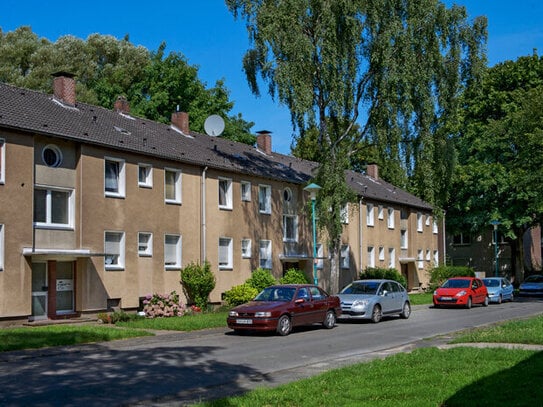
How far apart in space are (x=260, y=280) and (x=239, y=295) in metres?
2.05

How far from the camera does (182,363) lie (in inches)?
581

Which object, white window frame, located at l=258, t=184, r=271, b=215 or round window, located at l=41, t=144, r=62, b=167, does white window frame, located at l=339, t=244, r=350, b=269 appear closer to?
white window frame, located at l=258, t=184, r=271, b=215

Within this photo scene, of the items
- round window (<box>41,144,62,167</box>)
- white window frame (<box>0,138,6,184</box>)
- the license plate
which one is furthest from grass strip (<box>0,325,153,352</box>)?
round window (<box>41,144,62,167</box>)

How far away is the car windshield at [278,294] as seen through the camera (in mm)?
21984

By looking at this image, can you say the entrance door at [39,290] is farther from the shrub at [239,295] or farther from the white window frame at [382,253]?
the white window frame at [382,253]

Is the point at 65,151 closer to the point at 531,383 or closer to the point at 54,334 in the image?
the point at 54,334

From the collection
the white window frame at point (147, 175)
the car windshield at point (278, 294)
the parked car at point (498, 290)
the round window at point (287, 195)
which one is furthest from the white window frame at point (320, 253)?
the car windshield at point (278, 294)

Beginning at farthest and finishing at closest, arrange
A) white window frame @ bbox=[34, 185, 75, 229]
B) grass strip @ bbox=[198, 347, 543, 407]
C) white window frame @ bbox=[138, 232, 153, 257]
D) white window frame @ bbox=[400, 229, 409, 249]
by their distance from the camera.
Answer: white window frame @ bbox=[400, 229, 409, 249]
white window frame @ bbox=[138, 232, 153, 257]
white window frame @ bbox=[34, 185, 75, 229]
grass strip @ bbox=[198, 347, 543, 407]

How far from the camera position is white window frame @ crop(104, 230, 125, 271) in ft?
88.7

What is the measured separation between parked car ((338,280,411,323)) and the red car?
6.32 meters

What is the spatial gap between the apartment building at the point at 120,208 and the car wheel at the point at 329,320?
8.54 meters

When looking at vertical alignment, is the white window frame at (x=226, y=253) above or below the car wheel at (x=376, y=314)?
above

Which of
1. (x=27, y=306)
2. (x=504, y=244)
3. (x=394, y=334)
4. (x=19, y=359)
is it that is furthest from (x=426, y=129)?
(x=504, y=244)

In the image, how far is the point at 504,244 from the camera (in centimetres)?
6669
